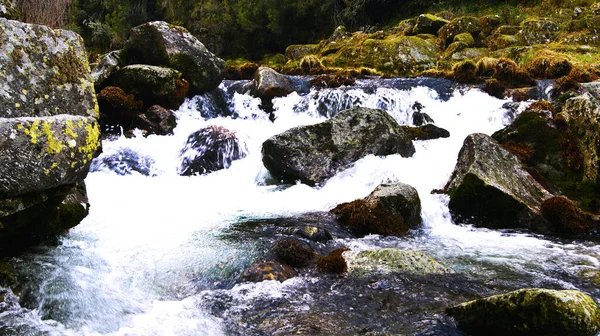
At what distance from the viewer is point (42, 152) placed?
15.3ft

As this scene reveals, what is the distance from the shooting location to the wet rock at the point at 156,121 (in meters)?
15.6

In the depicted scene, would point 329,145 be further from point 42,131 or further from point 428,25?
point 428,25

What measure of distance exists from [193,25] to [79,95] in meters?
37.8

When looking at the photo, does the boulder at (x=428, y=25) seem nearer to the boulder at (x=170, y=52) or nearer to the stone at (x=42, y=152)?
the boulder at (x=170, y=52)

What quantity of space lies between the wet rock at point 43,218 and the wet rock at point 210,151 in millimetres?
7097

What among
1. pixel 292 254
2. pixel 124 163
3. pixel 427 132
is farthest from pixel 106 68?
pixel 292 254

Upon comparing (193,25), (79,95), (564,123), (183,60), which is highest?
(193,25)

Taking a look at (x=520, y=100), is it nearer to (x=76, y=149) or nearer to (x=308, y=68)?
(x=308, y=68)

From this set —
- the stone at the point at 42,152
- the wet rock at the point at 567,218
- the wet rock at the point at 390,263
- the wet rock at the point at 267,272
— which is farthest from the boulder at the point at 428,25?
the stone at the point at 42,152

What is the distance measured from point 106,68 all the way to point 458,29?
19860mm

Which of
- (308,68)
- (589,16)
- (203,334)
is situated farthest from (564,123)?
(589,16)

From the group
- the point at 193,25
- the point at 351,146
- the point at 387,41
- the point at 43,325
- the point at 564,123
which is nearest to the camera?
the point at 43,325

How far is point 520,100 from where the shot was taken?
56.5ft

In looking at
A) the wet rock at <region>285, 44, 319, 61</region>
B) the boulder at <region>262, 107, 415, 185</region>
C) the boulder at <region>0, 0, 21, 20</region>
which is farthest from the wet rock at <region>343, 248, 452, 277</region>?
the wet rock at <region>285, 44, 319, 61</region>
